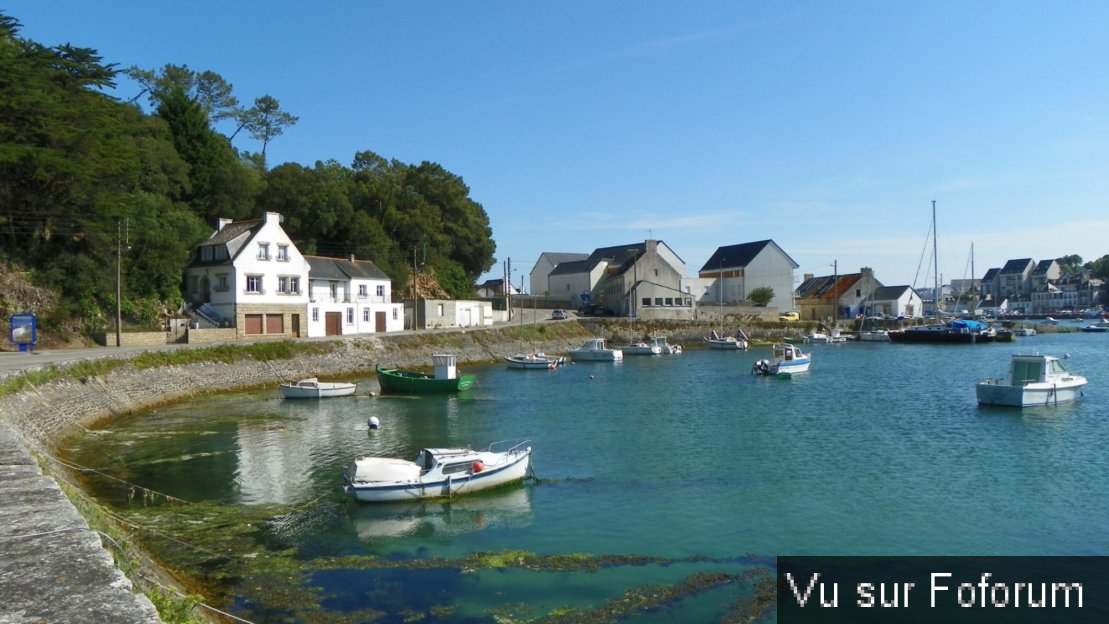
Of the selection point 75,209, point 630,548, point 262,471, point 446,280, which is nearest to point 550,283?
point 446,280

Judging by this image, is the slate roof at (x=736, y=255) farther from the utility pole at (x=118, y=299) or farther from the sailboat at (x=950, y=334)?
the utility pole at (x=118, y=299)

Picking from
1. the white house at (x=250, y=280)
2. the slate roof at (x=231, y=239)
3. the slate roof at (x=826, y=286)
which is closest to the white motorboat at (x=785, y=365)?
the white house at (x=250, y=280)

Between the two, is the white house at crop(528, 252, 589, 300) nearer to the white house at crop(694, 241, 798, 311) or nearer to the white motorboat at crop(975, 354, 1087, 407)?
the white house at crop(694, 241, 798, 311)

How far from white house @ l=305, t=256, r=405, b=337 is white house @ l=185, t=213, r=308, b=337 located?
72.6 inches

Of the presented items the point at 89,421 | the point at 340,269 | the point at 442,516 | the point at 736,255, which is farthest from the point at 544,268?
the point at 442,516

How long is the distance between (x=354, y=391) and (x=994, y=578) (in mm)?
35287

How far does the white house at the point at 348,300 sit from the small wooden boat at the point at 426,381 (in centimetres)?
1935

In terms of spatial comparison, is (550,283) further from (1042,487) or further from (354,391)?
(1042,487)

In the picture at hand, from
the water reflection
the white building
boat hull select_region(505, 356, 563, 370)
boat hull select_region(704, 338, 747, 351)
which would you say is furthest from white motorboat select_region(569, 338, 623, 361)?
the water reflection

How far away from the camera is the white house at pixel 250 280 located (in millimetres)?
55156

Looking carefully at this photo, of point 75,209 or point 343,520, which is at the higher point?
point 75,209

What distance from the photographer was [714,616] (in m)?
12.4

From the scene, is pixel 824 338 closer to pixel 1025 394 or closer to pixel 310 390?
pixel 1025 394

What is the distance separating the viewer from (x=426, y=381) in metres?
44.0
